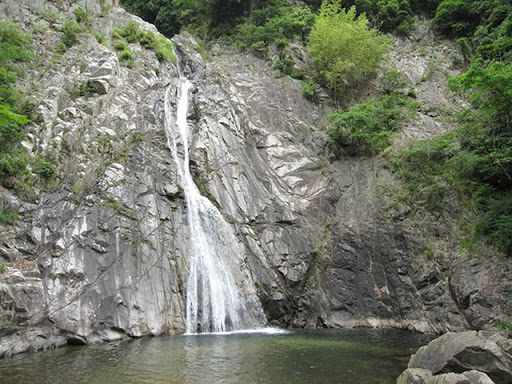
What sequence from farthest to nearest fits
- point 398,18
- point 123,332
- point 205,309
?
point 398,18 < point 205,309 < point 123,332

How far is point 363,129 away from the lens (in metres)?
24.9

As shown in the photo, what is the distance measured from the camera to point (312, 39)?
31578mm

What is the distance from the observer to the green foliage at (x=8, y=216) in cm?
1524

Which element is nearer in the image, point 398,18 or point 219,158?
point 219,158

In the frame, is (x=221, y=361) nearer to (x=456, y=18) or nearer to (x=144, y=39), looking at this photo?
(x=144, y=39)

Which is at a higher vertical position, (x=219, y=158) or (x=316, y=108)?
(x=316, y=108)

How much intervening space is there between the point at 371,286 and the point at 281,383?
36.9 ft

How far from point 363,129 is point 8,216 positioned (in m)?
19.1

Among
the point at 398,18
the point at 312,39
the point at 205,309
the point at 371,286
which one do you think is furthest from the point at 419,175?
the point at 398,18

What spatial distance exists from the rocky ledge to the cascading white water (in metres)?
9.15

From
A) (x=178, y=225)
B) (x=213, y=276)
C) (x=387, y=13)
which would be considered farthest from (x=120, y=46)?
(x=387, y=13)

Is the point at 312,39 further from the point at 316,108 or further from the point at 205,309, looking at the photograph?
the point at 205,309

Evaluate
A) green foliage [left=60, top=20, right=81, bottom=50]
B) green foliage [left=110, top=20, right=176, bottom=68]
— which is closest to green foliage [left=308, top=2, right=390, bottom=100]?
green foliage [left=110, top=20, right=176, bottom=68]

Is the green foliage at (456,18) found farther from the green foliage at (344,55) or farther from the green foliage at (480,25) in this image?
the green foliage at (344,55)
